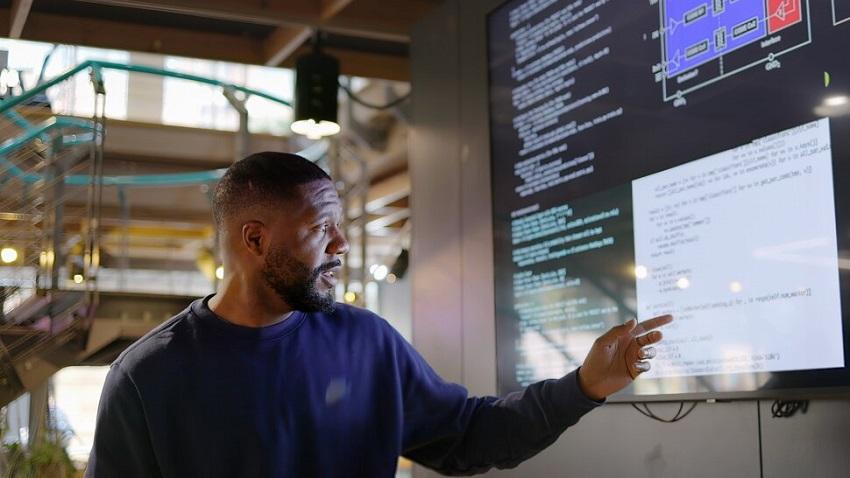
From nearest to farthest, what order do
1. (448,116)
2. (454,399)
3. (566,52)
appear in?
(454,399), (566,52), (448,116)

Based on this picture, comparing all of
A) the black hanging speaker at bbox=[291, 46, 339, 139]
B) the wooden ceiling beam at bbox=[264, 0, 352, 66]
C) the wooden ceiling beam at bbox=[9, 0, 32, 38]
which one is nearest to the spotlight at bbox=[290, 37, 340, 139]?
the black hanging speaker at bbox=[291, 46, 339, 139]

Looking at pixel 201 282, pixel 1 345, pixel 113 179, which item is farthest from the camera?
pixel 201 282

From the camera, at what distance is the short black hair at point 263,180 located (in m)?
1.94

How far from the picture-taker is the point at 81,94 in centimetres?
436

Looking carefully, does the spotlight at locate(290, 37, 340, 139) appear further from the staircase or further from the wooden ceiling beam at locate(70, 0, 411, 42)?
the staircase

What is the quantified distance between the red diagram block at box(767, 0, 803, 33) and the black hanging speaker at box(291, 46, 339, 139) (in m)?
2.41

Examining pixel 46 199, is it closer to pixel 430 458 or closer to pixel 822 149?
pixel 430 458

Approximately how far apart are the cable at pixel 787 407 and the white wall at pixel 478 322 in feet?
0.05

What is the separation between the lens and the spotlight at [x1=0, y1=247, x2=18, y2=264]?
3.89 metres

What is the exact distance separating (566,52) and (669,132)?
56cm

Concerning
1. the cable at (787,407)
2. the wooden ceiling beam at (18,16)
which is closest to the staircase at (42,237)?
the wooden ceiling beam at (18,16)

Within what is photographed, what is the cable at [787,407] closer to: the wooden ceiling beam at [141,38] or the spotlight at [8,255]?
the spotlight at [8,255]

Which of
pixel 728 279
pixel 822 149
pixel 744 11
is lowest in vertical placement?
pixel 728 279

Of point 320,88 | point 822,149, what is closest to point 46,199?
point 320,88
